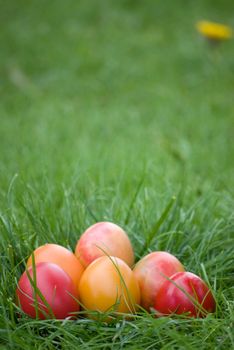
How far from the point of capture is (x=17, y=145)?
353 centimetres

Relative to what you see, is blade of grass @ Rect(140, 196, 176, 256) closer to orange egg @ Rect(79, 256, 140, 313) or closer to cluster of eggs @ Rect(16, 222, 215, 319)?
cluster of eggs @ Rect(16, 222, 215, 319)

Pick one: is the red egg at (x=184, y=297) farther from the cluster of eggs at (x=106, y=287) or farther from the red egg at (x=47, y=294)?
the red egg at (x=47, y=294)

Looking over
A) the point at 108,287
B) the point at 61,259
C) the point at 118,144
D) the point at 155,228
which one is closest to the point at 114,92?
the point at 118,144

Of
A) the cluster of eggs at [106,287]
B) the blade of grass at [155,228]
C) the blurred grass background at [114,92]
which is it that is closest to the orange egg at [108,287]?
the cluster of eggs at [106,287]

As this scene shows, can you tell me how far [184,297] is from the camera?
1.63m

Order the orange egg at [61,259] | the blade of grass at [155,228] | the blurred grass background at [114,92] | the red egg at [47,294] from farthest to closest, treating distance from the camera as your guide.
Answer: the blurred grass background at [114,92]
the blade of grass at [155,228]
the orange egg at [61,259]
the red egg at [47,294]

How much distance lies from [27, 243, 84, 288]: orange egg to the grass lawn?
9 centimetres

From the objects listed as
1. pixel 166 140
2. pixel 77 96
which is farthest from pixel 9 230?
pixel 77 96

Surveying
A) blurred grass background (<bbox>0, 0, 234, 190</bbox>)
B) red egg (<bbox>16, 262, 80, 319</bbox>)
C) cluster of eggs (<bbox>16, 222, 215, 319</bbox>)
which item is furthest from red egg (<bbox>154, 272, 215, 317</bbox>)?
blurred grass background (<bbox>0, 0, 234, 190</bbox>)

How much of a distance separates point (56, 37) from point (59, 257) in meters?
5.00

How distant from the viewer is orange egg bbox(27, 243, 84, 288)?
5.64 feet

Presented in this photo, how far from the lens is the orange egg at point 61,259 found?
1720 millimetres

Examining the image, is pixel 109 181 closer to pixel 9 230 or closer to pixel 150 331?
pixel 9 230

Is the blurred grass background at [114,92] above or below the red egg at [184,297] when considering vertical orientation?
below
